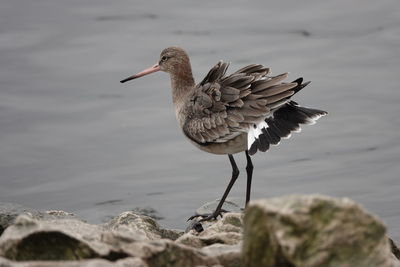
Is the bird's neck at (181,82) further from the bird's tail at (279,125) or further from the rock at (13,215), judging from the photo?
the rock at (13,215)

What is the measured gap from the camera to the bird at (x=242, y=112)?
953cm

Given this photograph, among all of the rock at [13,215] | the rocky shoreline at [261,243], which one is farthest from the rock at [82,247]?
the rock at [13,215]

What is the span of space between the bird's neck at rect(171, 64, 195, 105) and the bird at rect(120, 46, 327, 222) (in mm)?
448

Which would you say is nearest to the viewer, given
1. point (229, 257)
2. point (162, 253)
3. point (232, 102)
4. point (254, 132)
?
point (162, 253)

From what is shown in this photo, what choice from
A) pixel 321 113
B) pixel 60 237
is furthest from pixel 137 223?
pixel 60 237

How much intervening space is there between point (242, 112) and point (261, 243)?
4231 millimetres

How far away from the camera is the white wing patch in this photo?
374 inches

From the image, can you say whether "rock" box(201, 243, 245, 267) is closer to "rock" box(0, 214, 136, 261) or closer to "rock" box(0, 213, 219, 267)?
"rock" box(0, 213, 219, 267)

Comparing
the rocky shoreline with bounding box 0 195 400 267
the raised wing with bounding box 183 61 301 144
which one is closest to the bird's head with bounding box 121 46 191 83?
the raised wing with bounding box 183 61 301 144

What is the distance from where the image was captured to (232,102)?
9.84 meters

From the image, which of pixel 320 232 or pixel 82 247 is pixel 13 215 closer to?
pixel 82 247

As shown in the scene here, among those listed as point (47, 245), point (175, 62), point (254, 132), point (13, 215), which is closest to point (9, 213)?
point (13, 215)

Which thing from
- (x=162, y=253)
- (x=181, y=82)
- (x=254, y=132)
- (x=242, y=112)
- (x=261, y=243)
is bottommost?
(x=162, y=253)

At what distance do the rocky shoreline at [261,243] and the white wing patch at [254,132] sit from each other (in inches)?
116
